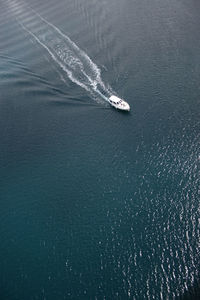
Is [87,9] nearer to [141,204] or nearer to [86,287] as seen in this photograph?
[141,204]

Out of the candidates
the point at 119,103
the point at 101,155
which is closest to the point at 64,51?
the point at 119,103

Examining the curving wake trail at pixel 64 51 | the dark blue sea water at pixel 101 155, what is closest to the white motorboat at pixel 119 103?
the dark blue sea water at pixel 101 155

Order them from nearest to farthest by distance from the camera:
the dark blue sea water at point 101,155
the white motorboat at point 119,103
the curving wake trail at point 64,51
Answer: the dark blue sea water at point 101,155
the white motorboat at point 119,103
the curving wake trail at point 64,51

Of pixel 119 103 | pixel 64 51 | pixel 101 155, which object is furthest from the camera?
pixel 64 51

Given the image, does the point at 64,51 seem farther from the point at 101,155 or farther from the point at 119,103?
the point at 101,155

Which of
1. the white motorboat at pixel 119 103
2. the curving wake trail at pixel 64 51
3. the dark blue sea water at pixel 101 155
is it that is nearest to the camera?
the dark blue sea water at pixel 101 155

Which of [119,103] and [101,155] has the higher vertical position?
[119,103]

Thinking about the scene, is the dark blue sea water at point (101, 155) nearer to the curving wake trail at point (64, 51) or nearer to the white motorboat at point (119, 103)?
the curving wake trail at point (64, 51)
